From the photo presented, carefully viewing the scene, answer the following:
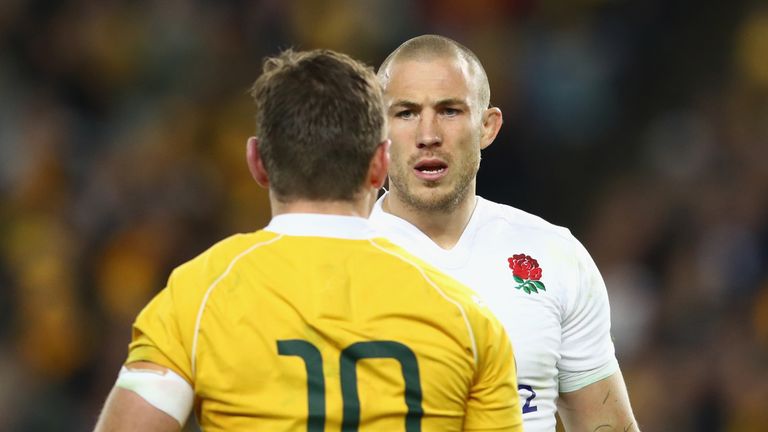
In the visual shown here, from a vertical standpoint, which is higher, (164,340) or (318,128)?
(318,128)

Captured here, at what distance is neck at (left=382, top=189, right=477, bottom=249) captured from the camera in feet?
13.4

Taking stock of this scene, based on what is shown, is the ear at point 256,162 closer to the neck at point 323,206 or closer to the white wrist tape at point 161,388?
the neck at point 323,206

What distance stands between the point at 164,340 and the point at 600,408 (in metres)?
1.85

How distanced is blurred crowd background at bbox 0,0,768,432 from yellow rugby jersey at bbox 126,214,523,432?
17.3 ft

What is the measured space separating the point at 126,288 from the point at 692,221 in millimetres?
3730

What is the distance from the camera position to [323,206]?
2686 mm

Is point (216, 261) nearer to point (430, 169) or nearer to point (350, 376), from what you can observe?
point (350, 376)

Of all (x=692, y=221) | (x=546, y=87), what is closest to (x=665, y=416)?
(x=692, y=221)

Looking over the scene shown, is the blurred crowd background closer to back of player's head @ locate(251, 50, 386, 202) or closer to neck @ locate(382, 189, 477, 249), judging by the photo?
neck @ locate(382, 189, 477, 249)

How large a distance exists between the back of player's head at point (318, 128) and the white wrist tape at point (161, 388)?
431 mm

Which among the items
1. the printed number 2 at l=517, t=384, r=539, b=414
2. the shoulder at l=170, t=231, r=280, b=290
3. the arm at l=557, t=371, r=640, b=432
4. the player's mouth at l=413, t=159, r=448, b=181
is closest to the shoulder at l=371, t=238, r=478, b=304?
the shoulder at l=170, t=231, r=280, b=290

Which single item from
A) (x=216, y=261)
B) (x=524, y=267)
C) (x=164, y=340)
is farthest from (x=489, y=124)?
(x=164, y=340)

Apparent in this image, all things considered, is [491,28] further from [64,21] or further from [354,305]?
[354,305]

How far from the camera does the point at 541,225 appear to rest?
418 cm
